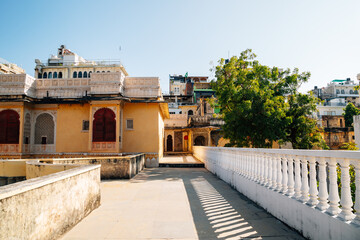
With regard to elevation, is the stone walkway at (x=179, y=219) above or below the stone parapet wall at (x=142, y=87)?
below

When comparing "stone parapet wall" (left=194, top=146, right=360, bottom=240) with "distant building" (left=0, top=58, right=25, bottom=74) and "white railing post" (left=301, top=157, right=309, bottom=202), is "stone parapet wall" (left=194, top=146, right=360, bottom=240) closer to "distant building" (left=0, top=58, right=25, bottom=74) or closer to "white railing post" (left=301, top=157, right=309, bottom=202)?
"white railing post" (left=301, top=157, right=309, bottom=202)

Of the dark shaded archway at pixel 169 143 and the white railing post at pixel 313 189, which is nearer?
the white railing post at pixel 313 189

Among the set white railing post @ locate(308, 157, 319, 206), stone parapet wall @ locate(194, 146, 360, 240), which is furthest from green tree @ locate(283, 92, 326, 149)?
white railing post @ locate(308, 157, 319, 206)

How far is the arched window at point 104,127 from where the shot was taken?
16.2 meters

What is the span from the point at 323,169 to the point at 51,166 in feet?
20.9

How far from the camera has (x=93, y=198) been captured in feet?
17.0

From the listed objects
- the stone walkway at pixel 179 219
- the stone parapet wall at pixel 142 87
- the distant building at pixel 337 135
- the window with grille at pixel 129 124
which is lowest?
the stone walkway at pixel 179 219

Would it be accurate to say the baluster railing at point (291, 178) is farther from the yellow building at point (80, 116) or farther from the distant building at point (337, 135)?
the distant building at point (337, 135)

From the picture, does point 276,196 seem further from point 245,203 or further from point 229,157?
point 229,157

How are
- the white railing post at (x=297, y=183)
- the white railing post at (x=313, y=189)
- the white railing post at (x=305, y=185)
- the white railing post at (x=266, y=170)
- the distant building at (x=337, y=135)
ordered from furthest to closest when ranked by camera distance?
the distant building at (x=337, y=135) < the white railing post at (x=266, y=170) < the white railing post at (x=297, y=183) < the white railing post at (x=305, y=185) < the white railing post at (x=313, y=189)

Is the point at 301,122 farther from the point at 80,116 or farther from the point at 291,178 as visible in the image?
the point at 80,116

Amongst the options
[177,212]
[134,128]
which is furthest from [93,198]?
[134,128]

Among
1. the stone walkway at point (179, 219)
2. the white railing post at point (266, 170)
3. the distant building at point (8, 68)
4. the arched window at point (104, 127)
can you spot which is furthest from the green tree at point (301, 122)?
the distant building at point (8, 68)

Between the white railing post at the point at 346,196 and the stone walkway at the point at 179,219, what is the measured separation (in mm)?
1014
